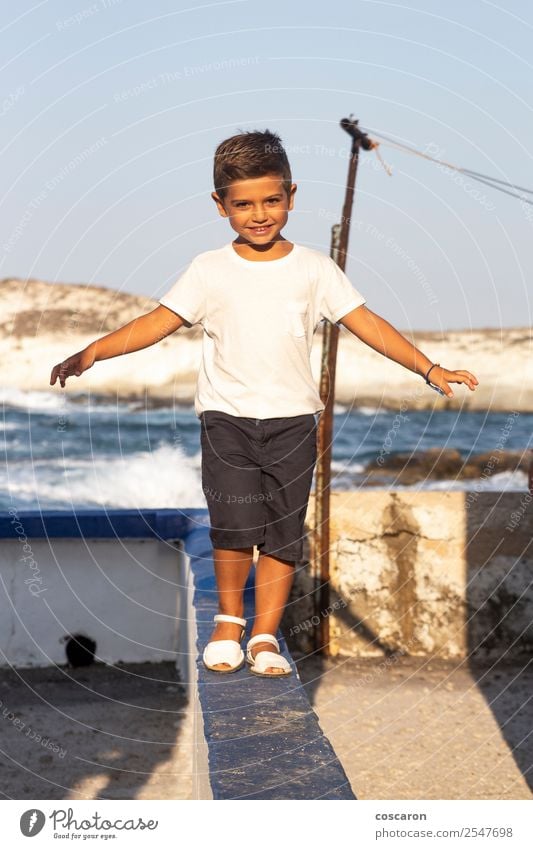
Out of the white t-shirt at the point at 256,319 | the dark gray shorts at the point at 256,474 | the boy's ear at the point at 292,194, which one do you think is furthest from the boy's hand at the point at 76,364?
the boy's ear at the point at 292,194

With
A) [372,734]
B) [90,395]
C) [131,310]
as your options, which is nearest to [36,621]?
[372,734]

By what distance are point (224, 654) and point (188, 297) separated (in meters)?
1.21

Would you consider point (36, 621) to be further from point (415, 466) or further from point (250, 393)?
point (415, 466)

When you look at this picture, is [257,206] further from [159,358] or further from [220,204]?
[159,358]

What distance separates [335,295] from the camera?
383cm

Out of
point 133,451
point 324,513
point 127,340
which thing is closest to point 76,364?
point 127,340

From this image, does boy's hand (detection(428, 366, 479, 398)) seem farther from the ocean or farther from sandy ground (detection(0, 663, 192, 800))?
the ocean

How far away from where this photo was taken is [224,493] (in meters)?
3.82

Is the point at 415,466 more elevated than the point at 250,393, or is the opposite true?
the point at 250,393

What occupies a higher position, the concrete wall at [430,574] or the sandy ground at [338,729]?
the concrete wall at [430,574]

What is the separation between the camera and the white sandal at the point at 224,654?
13.1 ft

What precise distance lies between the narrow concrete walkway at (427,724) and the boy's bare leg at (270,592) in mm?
1285

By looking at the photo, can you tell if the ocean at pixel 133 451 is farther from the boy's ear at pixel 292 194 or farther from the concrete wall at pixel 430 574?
the boy's ear at pixel 292 194
